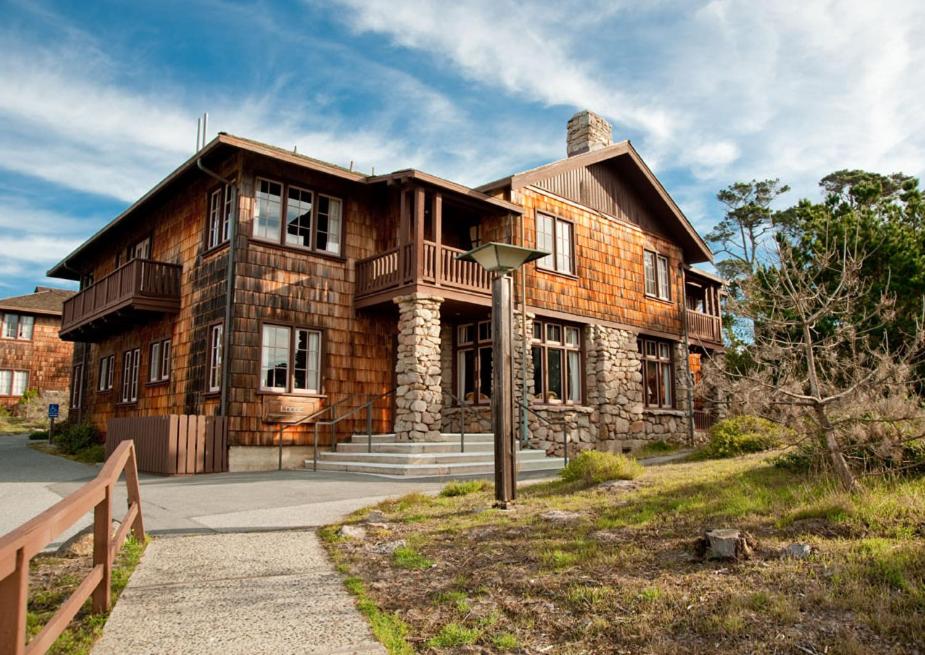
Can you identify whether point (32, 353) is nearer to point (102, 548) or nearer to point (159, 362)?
point (159, 362)

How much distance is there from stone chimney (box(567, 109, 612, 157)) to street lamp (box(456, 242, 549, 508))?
1297 cm

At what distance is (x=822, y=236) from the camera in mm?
18375

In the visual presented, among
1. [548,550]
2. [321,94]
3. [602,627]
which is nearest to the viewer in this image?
[602,627]

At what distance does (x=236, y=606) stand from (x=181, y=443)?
31.2ft

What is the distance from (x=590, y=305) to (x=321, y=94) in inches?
373

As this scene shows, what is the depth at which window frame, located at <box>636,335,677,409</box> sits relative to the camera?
20812 millimetres

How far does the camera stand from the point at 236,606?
4332mm

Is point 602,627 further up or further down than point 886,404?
further down

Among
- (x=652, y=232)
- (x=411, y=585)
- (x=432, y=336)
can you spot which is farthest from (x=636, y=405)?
(x=411, y=585)

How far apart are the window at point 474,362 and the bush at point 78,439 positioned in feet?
36.2

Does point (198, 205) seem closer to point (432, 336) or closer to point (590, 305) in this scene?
point (432, 336)

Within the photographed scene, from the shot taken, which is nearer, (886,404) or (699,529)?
(699,529)

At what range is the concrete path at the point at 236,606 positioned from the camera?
368 centimetres

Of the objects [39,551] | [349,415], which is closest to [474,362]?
[349,415]
